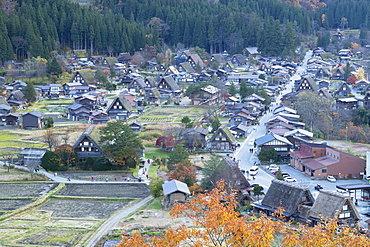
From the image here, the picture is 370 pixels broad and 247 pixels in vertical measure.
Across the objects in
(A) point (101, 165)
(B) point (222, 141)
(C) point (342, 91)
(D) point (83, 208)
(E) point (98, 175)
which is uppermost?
(D) point (83, 208)

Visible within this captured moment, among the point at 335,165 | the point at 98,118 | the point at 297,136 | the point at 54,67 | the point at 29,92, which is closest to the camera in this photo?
the point at 335,165

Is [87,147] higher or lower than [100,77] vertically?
higher

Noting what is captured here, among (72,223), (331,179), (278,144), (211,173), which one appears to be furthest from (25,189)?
(331,179)

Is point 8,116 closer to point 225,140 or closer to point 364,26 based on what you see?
point 225,140

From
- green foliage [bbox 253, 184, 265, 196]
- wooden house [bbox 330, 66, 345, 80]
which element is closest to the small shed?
green foliage [bbox 253, 184, 265, 196]

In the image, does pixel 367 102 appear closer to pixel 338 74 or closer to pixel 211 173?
pixel 338 74

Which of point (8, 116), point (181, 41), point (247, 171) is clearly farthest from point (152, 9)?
point (247, 171)

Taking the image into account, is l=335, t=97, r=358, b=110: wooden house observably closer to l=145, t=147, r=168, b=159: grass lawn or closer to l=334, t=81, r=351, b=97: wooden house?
l=334, t=81, r=351, b=97: wooden house

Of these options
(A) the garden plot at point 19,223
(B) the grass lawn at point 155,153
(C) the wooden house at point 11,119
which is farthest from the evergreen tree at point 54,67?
(A) the garden plot at point 19,223
